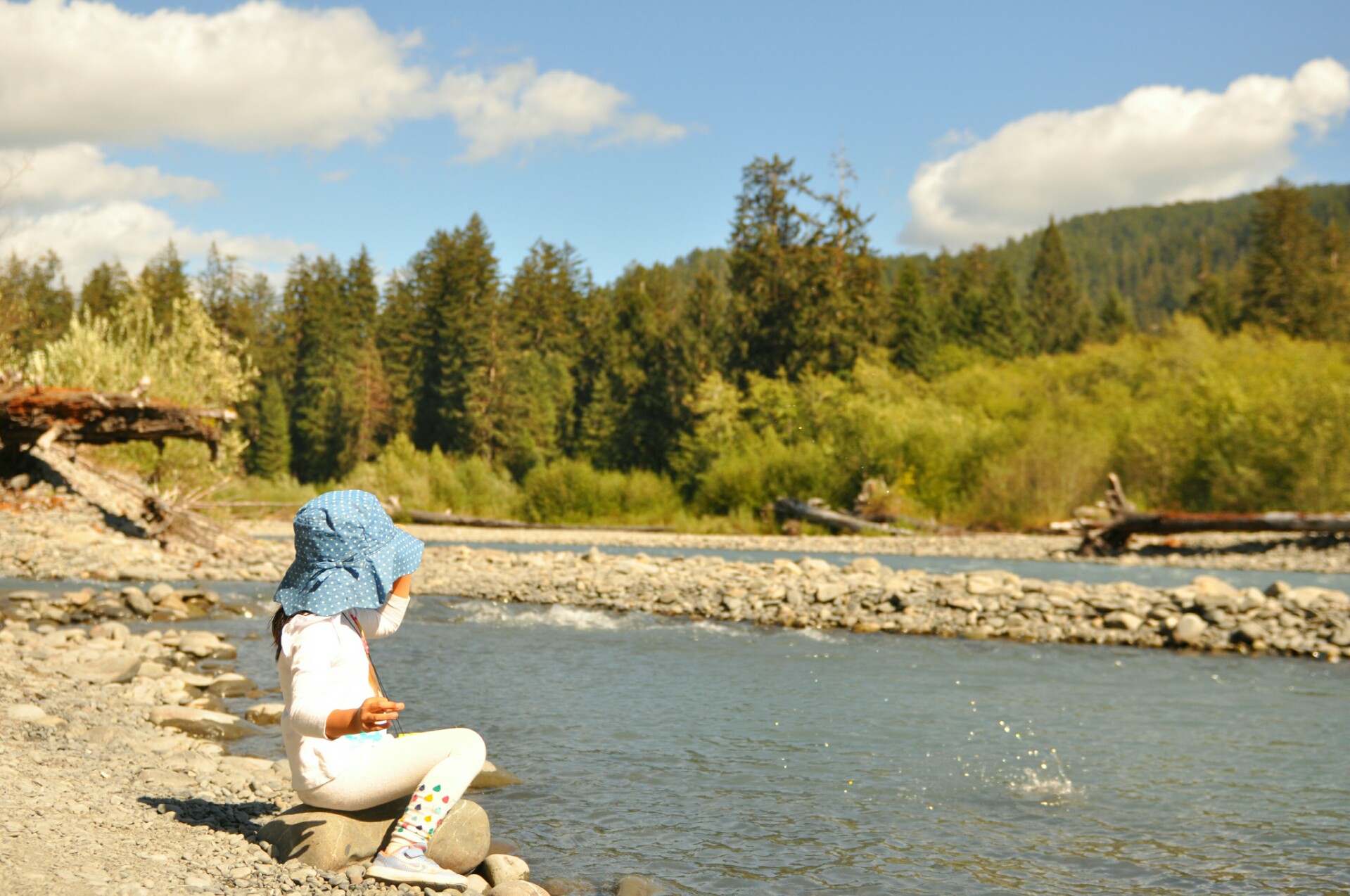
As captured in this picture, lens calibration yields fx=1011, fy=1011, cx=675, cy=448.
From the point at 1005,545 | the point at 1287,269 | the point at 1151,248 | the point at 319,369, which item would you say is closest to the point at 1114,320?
the point at 1287,269

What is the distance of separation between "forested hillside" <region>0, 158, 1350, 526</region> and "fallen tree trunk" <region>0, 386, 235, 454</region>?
7.04 feet

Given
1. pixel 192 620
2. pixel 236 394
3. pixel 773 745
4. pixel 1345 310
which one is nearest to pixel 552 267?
Result: pixel 236 394

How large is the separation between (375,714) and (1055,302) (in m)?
79.8

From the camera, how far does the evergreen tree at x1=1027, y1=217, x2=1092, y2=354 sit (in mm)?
74500

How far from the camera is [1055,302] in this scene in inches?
3009

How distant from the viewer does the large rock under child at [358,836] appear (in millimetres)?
3971

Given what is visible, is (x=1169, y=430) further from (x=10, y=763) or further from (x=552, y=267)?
(x=552, y=267)

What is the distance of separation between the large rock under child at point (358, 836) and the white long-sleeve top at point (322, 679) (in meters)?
0.25

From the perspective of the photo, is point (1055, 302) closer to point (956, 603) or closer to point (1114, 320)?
point (1114, 320)

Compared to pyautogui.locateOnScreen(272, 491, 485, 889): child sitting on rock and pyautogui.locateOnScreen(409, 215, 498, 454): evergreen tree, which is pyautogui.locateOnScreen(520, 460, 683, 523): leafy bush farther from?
pyautogui.locateOnScreen(272, 491, 485, 889): child sitting on rock

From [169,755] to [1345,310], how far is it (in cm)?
6633

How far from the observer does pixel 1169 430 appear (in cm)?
2891

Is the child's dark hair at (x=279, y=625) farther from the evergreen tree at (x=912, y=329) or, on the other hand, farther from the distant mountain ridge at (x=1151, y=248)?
the distant mountain ridge at (x=1151, y=248)

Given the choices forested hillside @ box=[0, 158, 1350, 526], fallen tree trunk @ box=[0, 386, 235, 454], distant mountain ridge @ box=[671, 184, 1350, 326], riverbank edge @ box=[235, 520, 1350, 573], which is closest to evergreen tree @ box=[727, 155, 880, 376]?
forested hillside @ box=[0, 158, 1350, 526]
